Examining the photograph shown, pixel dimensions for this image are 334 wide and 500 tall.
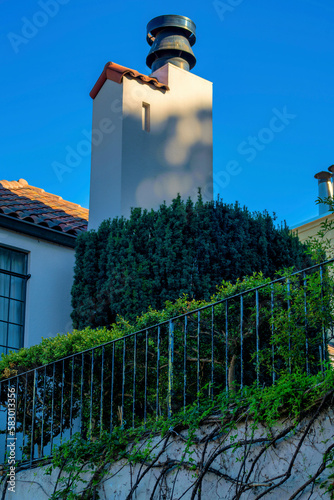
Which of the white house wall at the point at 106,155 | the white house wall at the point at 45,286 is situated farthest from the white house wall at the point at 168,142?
the white house wall at the point at 45,286

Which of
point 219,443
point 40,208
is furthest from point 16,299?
point 219,443

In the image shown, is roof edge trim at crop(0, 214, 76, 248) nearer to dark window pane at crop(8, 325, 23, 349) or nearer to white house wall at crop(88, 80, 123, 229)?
white house wall at crop(88, 80, 123, 229)

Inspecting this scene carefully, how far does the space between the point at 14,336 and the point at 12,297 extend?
0.68m

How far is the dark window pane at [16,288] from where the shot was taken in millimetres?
11383

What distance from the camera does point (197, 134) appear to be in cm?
1320

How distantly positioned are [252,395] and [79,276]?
21.6 feet

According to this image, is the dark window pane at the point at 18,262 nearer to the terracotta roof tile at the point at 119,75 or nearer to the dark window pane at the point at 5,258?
the dark window pane at the point at 5,258

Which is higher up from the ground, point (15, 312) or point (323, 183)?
point (323, 183)

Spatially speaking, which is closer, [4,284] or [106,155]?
[4,284]

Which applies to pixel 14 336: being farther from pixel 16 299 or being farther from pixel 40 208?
pixel 40 208

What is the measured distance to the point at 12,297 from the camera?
11.3 m

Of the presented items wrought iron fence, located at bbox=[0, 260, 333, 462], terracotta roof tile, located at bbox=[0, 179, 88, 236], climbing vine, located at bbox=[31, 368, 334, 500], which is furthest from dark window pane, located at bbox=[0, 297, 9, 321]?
climbing vine, located at bbox=[31, 368, 334, 500]

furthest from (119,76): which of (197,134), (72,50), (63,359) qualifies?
(63,359)

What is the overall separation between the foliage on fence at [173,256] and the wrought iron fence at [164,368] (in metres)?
2.01
